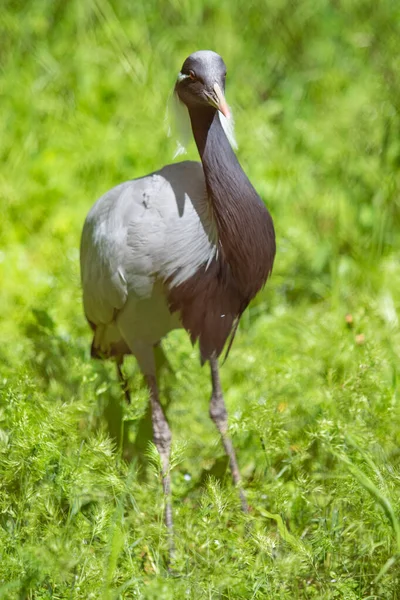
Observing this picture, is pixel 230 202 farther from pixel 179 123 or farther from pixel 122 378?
pixel 122 378

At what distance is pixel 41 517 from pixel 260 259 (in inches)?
42.4

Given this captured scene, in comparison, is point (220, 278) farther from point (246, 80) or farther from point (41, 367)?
point (246, 80)

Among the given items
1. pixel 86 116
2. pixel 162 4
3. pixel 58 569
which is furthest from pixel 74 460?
pixel 162 4

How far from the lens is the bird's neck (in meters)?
2.63

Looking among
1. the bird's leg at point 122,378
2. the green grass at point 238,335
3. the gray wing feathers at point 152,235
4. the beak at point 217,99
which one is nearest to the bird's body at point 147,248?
the gray wing feathers at point 152,235

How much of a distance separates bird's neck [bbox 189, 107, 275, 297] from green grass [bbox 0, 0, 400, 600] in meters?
0.50

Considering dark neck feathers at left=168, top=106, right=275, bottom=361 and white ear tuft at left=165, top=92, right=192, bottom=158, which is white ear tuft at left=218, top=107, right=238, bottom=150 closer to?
dark neck feathers at left=168, top=106, right=275, bottom=361

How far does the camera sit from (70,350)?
335 cm

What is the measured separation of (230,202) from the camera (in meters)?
2.62

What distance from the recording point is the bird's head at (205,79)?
2512 millimetres

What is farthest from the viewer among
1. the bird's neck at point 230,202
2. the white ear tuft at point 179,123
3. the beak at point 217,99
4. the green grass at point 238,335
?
the white ear tuft at point 179,123


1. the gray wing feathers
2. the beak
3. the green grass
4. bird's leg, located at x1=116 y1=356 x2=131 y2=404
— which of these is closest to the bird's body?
the gray wing feathers

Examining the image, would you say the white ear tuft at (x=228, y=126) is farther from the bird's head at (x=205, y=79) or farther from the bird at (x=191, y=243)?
the bird's head at (x=205, y=79)

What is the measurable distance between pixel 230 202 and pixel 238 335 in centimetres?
131
